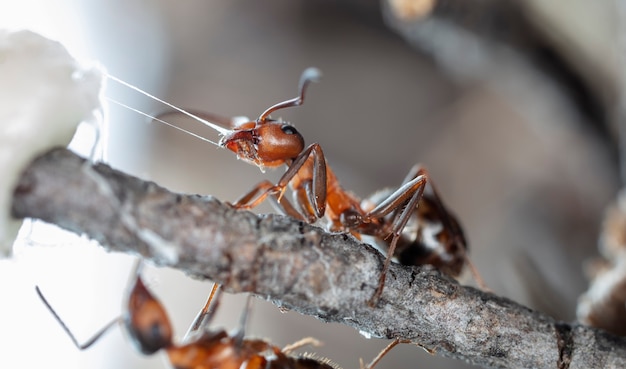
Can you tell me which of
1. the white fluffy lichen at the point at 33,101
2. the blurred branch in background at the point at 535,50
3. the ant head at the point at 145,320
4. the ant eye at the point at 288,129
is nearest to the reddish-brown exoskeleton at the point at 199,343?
the ant head at the point at 145,320

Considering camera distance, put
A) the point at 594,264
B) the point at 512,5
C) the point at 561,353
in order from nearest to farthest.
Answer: the point at 561,353 < the point at 594,264 < the point at 512,5

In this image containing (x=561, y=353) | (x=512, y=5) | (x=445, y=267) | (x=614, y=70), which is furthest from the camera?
(x=512, y=5)

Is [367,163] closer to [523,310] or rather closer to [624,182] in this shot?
[624,182]

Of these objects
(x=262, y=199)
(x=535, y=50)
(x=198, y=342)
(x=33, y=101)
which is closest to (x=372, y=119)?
(x=535, y=50)

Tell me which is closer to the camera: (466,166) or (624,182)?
Result: (624,182)

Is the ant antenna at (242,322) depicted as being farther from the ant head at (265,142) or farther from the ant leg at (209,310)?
the ant head at (265,142)

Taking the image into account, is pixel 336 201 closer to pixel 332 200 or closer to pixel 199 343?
pixel 332 200

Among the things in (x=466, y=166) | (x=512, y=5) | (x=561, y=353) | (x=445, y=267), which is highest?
(x=512, y=5)

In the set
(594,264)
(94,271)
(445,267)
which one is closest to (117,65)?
(94,271)
